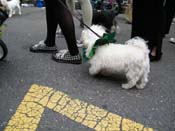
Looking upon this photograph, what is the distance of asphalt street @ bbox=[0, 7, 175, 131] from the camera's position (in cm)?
209

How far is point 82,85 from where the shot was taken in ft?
8.59

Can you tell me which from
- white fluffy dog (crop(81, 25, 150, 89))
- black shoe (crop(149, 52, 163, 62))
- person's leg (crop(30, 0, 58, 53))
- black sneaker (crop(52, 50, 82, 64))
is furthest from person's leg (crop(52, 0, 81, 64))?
black shoe (crop(149, 52, 163, 62))

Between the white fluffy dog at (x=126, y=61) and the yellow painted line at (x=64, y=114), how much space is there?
17.0 inches

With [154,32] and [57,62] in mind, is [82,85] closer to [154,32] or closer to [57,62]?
[57,62]

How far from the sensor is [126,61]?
2.50 metres

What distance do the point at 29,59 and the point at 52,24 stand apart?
0.44 metres

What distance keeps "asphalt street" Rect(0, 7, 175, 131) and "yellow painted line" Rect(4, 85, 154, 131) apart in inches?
1.7

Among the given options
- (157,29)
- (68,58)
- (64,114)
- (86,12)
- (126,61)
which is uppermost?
(86,12)

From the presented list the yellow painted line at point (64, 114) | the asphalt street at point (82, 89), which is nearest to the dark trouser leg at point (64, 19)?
the asphalt street at point (82, 89)

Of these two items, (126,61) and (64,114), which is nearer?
Result: (64,114)

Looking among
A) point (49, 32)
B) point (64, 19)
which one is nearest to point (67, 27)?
point (64, 19)

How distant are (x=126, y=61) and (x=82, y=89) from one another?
1.38ft

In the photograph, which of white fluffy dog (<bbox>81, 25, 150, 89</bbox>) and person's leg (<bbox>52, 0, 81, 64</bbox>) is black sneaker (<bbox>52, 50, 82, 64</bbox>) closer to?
person's leg (<bbox>52, 0, 81, 64</bbox>)

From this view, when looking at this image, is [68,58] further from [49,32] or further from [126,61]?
[126,61]
